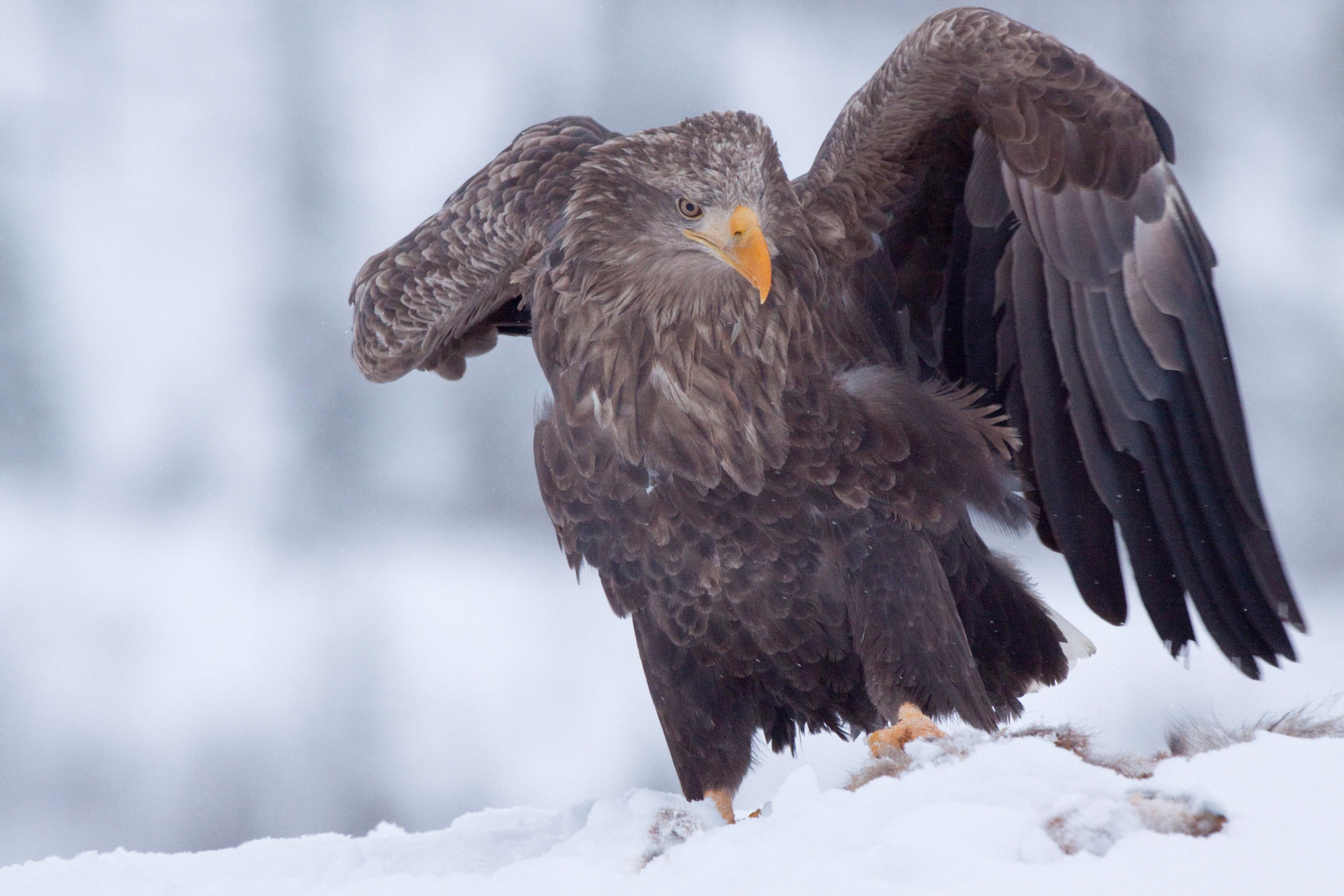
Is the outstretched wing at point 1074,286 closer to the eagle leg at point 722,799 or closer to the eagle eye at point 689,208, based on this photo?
the eagle eye at point 689,208

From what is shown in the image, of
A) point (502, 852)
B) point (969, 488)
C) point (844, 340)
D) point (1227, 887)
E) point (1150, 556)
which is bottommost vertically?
point (1227, 887)

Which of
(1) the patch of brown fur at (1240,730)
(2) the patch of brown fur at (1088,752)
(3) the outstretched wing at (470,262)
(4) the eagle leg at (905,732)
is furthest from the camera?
(3) the outstretched wing at (470,262)

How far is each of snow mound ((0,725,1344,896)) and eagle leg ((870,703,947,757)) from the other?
40cm

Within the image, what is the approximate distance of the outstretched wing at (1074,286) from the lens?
2.29 meters

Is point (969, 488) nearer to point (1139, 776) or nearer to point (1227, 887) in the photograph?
point (1139, 776)

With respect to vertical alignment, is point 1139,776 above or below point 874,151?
below

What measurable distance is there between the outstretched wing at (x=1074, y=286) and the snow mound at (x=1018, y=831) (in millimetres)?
662

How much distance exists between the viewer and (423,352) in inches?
122

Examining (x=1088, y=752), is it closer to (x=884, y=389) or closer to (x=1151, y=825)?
(x=1151, y=825)

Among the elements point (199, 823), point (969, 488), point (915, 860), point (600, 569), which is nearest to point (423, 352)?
point (600, 569)

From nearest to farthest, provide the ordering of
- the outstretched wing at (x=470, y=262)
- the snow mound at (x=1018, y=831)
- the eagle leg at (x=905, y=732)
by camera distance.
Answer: the snow mound at (x=1018, y=831)
the eagle leg at (x=905, y=732)
the outstretched wing at (x=470, y=262)

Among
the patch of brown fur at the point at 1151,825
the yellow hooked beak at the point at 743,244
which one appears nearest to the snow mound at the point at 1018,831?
the patch of brown fur at the point at 1151,825

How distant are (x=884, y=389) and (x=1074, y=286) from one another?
1.49ft

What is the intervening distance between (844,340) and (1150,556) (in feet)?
2.65
